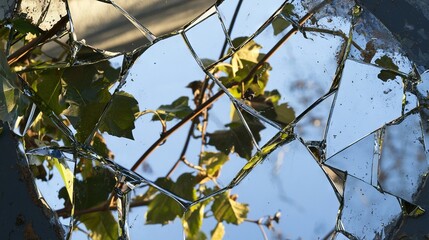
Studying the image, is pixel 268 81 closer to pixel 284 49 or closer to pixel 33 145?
pixel 284 49

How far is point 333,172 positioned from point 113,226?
180 mm

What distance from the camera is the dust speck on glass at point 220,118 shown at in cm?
57

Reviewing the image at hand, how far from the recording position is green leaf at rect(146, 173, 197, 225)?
0.61m

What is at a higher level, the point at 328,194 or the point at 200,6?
the point at 200,6

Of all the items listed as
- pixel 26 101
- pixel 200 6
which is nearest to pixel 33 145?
pixel 26 101

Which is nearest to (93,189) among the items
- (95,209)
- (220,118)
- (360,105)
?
(95,209)

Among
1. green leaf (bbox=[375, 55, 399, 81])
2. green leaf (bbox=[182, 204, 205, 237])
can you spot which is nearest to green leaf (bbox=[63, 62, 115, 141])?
green leaf (bbox=[182, 204, 205, 237])

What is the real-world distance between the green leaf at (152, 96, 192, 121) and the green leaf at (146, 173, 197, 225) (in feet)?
0.16

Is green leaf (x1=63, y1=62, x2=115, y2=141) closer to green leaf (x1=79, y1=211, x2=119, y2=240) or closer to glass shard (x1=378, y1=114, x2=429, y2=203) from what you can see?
green leaf (x1=79, y1=211, x2=119, y2=240)

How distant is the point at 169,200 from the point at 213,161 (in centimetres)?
5

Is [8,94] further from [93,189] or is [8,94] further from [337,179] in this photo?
[337,179]

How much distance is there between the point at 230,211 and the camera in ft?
1.91

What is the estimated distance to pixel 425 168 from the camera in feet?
1.83

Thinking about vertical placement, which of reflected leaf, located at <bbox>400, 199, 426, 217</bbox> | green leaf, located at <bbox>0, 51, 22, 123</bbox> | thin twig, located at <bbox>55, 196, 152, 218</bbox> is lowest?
reflected leaf, located at <bbox>400, 199, 426, 217</bbox>
